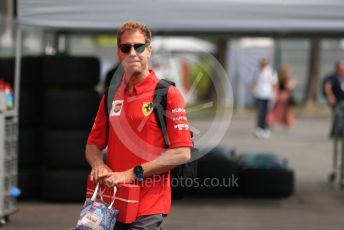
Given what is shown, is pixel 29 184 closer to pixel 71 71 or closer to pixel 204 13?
pixel 71 71

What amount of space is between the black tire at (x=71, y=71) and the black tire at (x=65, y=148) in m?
0.58

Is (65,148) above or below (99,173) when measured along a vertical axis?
below

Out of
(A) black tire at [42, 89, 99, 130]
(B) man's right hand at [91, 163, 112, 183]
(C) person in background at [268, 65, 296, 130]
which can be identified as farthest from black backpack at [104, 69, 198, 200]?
(C) person in background at [268, 65, 296, 130]

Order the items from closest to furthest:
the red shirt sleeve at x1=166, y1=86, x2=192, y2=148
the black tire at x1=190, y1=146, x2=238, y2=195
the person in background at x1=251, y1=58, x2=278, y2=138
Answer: the red shirt sleeve at x1=166, y1=86, x2=192, y2=148 < the black tire at x1=190, y1=146, x2=238, y2=195 < the person in background at x1=251, y1=58, x2=278, y2=138

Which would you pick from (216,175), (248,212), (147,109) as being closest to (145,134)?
(147,109)

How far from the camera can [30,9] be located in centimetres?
932

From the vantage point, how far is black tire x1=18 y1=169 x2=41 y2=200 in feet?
34.2

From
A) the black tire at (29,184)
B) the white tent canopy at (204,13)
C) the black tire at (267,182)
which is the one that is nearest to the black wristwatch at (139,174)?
the white tent canopy at (204,13)

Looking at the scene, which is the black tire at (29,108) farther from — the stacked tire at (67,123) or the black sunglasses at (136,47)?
the black sunglasses at (136,47)

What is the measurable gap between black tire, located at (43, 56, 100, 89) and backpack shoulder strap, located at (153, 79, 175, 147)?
5564 millimetres

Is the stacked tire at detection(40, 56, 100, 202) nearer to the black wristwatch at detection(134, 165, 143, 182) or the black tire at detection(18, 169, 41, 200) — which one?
the black tire at detection(18, 169, 41, 200)

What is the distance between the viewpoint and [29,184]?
34.4 feet

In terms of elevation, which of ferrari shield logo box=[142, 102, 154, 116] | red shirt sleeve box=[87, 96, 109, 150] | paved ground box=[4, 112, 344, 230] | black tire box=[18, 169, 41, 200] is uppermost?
ferrari shield logo box=[142, 102, 154, 116]

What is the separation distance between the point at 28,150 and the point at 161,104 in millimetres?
5982
